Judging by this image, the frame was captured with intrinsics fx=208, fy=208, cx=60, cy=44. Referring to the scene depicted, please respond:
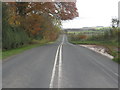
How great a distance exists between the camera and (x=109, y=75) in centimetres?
897

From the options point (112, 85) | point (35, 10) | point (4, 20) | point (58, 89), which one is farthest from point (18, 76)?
point (35, 10)

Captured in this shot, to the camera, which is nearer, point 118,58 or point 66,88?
point 66,88

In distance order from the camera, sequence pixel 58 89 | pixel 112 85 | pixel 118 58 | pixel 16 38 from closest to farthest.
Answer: pixel 58 89 → pixel 112 85 → pixel 118 58 → pixel 16 38

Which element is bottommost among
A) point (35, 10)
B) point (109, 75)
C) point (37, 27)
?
point (109, 75)

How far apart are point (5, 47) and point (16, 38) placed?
383 cm

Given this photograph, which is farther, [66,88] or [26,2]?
[26,2]

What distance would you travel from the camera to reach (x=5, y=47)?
936 inches

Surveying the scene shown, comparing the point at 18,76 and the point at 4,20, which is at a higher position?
the point at 4,20

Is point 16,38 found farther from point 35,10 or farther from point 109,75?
point 109,75

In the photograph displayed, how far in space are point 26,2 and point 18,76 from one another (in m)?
29.8

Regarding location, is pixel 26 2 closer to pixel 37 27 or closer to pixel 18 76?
pixel 37 27

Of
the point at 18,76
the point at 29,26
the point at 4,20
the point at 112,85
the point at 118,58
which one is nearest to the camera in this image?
the point at 112,85

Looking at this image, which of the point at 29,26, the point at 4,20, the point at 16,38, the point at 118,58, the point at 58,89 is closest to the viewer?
the point at 58,89

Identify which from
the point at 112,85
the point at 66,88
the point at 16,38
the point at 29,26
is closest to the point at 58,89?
the point at 66,88
